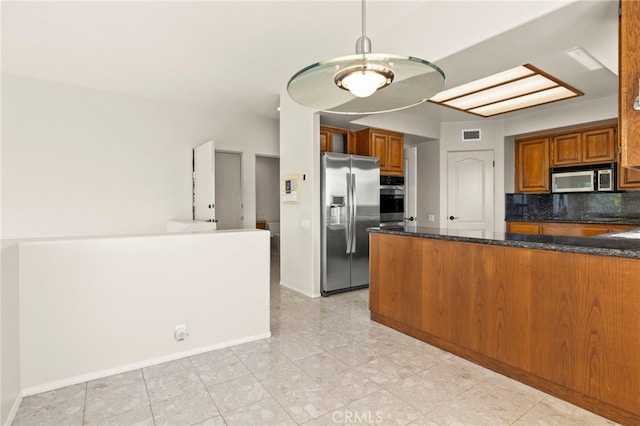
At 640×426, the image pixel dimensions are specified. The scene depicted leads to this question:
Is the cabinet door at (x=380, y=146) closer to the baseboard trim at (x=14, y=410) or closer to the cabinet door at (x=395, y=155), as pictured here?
the cabinet door at (x=395, y=155)

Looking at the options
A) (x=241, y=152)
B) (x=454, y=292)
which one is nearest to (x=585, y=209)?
(x=454, y=292)

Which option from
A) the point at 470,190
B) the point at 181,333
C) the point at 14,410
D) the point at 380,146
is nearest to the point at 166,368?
the point at 181,333

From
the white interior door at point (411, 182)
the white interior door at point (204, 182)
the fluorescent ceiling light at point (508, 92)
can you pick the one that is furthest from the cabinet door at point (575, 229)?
the white interior door at point (204, 182)

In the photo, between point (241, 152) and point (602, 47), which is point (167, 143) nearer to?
point (241, 152)

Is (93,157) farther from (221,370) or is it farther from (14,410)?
(221,370)

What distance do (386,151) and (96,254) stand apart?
397cm

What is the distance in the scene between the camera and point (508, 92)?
3.80m

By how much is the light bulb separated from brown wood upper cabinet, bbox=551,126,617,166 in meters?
4.57

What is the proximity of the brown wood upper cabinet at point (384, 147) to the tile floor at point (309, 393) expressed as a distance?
2.91 m

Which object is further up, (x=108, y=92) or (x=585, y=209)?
(x=108, y=92)

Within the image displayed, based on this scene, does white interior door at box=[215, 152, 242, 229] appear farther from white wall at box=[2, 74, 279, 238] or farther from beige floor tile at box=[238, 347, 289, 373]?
beige floor tile at box=[238, 347, 289, 373]

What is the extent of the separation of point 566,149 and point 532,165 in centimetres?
48

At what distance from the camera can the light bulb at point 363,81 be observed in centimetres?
151

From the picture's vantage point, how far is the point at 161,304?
243 centimetres
